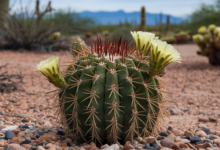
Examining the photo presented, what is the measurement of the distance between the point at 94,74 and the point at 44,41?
7743mm

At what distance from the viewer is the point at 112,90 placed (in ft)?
6.12

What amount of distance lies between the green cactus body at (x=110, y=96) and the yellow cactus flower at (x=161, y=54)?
0.11 meters

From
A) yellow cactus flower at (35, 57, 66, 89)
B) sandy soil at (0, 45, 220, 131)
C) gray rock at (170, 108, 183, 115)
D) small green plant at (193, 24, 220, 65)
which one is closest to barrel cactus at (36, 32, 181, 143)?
yellow cactus flower at (35, 57, 66, 89)

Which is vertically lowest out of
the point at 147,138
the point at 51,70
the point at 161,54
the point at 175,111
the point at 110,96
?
the point at 175,111

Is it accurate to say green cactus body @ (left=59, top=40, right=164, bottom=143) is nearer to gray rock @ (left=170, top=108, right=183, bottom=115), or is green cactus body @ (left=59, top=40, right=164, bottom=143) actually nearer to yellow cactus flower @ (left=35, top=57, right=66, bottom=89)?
yellow cactus flower @ (left=35, top=57, right=66, bottom=89)

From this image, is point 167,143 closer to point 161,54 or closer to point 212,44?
point 161,54

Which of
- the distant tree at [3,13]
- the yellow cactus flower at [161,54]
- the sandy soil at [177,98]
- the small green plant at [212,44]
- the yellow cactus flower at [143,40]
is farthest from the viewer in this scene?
the distant tree at [3,13]

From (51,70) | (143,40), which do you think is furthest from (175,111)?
(51,70)

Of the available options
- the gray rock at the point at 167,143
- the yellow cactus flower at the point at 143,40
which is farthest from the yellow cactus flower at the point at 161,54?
the gray rock at the point at 167,143

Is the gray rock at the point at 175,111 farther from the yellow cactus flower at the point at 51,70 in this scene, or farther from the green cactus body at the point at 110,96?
the yellow cactus flower at the point at 51,70

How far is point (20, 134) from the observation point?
2.22 metres

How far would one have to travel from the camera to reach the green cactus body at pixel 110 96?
190 cm

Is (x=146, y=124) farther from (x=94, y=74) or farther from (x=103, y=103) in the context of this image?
(x=94, y=74)

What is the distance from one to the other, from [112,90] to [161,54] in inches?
16.7
